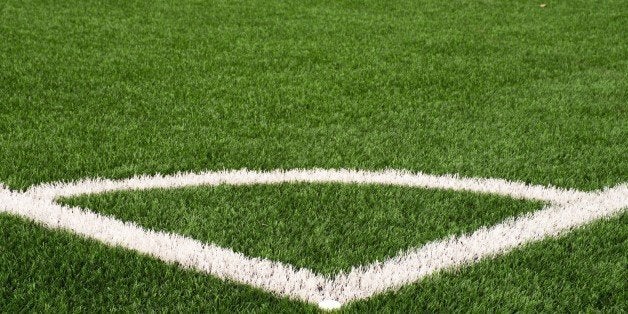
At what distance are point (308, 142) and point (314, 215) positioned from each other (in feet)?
3.60

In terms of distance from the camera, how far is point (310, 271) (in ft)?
7.72

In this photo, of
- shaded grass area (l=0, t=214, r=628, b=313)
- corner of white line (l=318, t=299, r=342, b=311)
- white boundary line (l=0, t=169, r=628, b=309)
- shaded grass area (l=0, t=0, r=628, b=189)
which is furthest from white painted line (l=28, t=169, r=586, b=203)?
corner of white line (l=318, t=299, r=342, b=311)

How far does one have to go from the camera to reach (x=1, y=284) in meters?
2.23

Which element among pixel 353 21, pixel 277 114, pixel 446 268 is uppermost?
pixel 446 268

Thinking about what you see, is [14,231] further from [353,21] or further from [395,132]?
[353,21]

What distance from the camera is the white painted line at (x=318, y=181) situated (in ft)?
Answer: 10.1

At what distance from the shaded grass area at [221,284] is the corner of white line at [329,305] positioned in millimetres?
34

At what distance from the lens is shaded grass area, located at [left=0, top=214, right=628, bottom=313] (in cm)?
216

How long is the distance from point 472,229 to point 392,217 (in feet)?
0.98

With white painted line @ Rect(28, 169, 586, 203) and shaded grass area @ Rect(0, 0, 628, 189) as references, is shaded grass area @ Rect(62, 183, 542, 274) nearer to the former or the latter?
white painted line @ Rect(28, 169, 586, 203)

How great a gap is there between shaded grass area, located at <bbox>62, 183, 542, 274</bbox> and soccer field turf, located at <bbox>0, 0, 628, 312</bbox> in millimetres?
10

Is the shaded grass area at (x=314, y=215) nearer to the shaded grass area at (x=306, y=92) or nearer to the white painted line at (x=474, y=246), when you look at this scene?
the white painted line at (x=474, y=246)

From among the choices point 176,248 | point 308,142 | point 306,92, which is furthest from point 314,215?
point 306,92

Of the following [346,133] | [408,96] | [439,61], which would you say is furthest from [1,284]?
[439,61]
